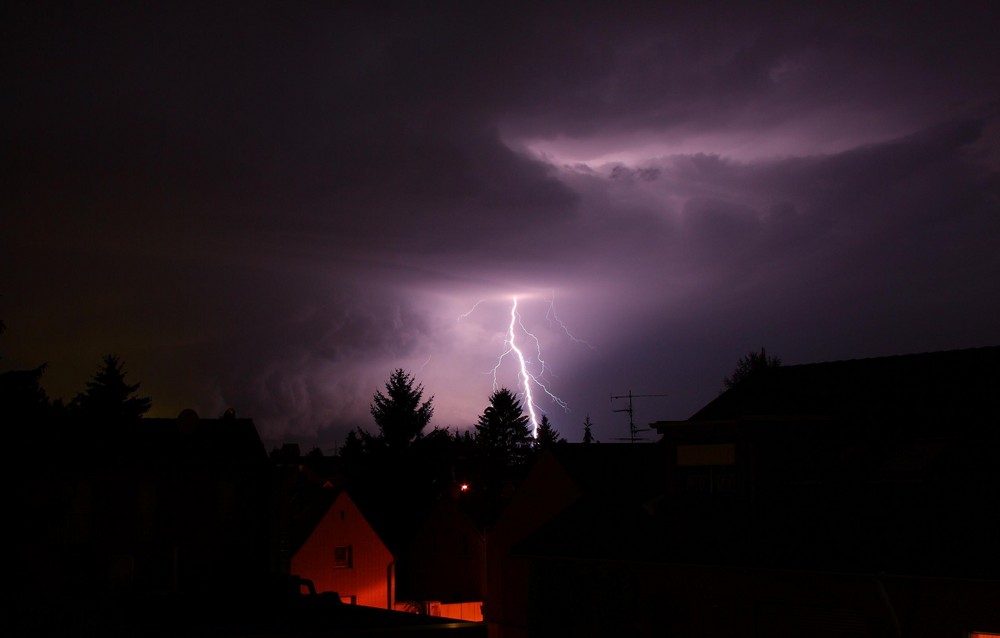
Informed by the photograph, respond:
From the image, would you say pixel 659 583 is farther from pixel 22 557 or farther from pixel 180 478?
pixel 180 478

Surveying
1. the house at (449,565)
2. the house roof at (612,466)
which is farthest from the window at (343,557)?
the house roof at (612,466)

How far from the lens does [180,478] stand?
44.0m

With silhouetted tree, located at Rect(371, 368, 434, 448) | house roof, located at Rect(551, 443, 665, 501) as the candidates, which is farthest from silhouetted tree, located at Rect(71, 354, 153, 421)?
house roof, located at Rect(551, 443, 665, 501)

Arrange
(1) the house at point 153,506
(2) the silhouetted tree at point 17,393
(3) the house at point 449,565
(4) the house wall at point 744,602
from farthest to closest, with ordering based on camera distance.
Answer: (3) the house at point 449,565 < (1) the house at point 153,506 < (2) the silhouetted tree at point 17,393 < (4) the house wall at point 744,602

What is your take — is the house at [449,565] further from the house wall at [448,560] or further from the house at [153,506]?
the house at [153,506]

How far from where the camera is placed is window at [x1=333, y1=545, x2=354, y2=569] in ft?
165

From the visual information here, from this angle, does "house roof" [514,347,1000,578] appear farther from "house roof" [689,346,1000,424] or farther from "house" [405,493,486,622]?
"house" [405,493,486,622]

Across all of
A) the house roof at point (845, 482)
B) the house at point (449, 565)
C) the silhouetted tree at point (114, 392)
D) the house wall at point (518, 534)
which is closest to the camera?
the house roof at point (845, 482)

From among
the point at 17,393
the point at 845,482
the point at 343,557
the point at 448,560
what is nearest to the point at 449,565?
the point at 448,560

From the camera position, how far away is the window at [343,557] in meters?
50.2

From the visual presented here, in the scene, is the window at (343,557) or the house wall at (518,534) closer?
the house wall at (518,534)

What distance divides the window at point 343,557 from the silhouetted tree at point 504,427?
206 feet

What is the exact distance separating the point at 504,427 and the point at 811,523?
92615 millimetres

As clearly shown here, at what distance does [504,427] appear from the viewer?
11431 cm
